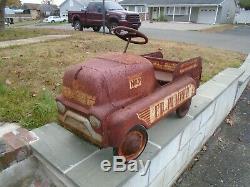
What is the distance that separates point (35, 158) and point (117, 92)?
128 centimetres

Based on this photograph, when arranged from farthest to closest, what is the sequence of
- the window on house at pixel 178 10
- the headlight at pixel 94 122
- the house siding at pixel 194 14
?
the window on house at pixel 178 10
the house siding at pixel 194 14
the headlight at pixel 94 122

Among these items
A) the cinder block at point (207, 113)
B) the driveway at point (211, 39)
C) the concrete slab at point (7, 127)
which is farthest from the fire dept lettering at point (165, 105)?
the driveway at point (211, 39)

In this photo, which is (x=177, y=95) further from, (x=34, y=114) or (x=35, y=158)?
(x=34, y=114)

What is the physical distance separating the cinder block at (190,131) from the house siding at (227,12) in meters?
37.8

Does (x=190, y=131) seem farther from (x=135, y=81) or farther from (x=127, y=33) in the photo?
(x=127, y=33)

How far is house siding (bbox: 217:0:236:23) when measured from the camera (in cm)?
3769

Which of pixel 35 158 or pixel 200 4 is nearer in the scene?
pixel 35 158

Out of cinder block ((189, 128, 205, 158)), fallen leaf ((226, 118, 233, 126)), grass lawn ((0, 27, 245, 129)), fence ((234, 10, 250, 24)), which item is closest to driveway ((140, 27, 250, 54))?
grass lawn ((0, 27, 245, 129))

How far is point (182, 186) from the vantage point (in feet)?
12.0

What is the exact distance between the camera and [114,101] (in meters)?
2.43

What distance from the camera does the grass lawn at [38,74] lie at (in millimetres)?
3775

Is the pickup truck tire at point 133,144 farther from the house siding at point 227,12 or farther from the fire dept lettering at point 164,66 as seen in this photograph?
the house siding at point 227,12

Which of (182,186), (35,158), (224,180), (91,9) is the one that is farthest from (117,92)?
(91,9)

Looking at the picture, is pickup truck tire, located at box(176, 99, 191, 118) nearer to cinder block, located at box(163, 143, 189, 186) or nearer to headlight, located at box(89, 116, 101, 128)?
cinder block, located at box(163, 143, 189, 186)
